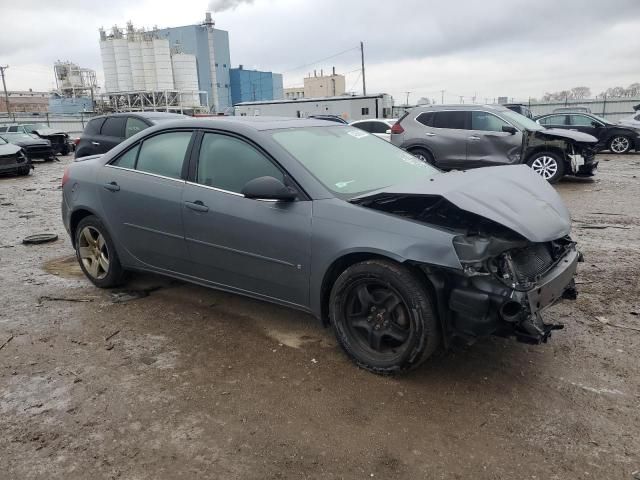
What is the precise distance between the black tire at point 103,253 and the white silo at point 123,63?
61297 mm

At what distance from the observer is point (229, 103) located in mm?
76188

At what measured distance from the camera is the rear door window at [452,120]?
1126cm

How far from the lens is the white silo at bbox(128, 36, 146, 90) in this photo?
5934cm

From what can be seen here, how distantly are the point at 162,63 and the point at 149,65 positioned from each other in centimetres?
155

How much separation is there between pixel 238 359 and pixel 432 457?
4.99 ft

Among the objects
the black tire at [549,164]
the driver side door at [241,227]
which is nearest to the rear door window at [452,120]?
the black tire at [549,164]

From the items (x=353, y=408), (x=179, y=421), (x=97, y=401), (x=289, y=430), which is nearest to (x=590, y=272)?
(x=353, y=408)

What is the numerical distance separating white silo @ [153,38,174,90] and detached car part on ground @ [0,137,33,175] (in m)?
47.6

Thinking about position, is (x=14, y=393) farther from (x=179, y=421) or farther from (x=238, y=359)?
(x=238, y=359)

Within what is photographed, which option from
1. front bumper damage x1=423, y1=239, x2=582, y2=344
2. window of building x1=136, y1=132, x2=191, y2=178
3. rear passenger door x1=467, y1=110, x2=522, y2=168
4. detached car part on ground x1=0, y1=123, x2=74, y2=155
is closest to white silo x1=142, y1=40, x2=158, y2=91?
detached car part on ground x1=0, y1=123, x2=74, y2=155

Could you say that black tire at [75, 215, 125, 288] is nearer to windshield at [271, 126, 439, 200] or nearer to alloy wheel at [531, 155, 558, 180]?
windshield at [271, 126, 439, 200]

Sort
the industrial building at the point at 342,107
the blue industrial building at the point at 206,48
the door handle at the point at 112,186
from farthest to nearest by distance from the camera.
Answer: the blue industrial building at the point at 206,48 → the industrial building at the point at 342,107 → the door handle at the point at 112,186

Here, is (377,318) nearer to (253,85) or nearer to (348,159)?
(348,159)

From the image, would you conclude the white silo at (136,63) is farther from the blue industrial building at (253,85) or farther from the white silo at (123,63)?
the blue industrial building at (253,85)
